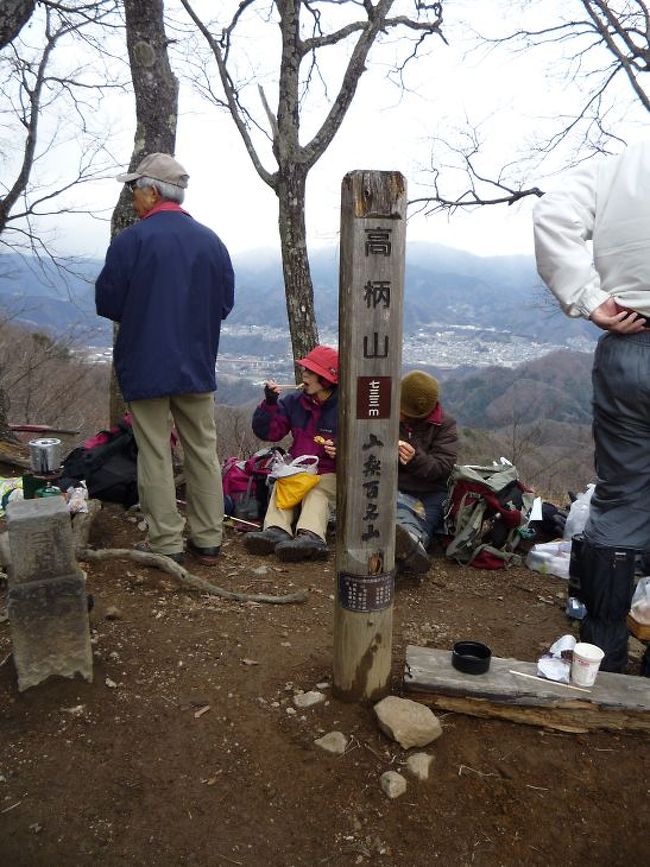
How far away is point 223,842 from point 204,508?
2.11 meters

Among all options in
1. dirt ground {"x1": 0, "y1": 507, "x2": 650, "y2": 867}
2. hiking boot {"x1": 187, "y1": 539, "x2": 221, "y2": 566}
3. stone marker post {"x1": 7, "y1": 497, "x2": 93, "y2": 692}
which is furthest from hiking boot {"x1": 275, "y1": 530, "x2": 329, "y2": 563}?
stone marker post {"x1": 7, "y1": 497, "x2": 93, "y2": 692}

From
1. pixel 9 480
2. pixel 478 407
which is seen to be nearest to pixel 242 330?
pixel 478 407

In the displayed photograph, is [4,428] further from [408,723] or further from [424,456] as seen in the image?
[408,723]

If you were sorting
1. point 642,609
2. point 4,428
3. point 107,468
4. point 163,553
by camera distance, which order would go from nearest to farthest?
point 642,609 → point 163,553 → point 107,468 → point 4,428

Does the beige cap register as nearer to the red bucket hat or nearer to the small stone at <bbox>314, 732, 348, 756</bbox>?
the red bucket hat

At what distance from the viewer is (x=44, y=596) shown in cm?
246

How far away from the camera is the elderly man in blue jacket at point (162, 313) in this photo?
131 inches

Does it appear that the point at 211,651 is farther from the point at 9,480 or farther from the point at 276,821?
the point at 9,480

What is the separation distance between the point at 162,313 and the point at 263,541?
1.64 meters

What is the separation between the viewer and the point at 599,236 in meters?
2.40

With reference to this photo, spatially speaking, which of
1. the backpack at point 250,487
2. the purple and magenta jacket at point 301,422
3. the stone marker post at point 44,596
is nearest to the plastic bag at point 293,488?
the purple and magenta jacket at point 301,422

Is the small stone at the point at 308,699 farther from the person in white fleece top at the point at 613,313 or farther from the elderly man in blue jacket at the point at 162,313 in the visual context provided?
the elderly man in blue jacket at the point at 162,313

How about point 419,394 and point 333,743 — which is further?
point 419,394

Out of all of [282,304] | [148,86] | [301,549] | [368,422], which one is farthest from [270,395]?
[282,304]
